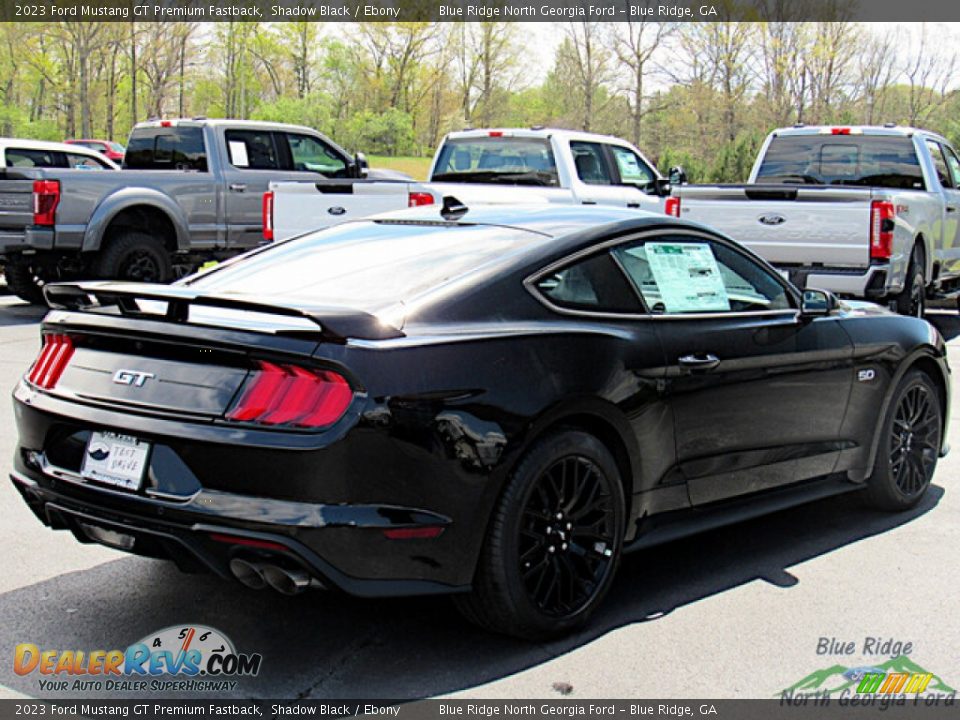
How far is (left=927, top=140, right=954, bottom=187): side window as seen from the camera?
13.3 metres

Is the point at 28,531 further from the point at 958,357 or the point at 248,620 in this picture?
the point at 958,357

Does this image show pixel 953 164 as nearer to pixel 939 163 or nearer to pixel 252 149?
pixel 939 163

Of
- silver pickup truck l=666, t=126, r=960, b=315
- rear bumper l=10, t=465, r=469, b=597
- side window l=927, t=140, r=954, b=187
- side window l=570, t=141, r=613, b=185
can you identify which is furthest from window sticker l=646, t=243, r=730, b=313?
side window l=927, t=140, r=954, b=187

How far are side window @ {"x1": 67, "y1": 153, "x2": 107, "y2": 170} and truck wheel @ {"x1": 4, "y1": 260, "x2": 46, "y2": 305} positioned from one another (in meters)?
1.93

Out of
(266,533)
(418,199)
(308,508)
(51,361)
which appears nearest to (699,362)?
(308,508)

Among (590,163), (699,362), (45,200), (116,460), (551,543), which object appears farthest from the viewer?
(590,163)

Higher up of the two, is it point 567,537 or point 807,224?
point 807,224

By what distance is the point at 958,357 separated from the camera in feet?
37.5

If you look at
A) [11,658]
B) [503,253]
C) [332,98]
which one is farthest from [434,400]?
[332,98]

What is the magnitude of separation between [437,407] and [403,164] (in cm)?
5163

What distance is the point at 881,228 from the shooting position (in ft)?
34.7

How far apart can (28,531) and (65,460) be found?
153 cm

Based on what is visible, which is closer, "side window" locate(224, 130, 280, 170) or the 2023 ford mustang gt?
the 2023 ford mustang gt

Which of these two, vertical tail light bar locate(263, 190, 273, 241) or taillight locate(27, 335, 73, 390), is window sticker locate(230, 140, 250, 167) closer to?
vertical tail light bar locate(263, 190, 273, 241)
